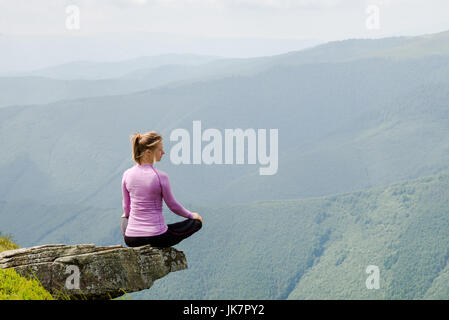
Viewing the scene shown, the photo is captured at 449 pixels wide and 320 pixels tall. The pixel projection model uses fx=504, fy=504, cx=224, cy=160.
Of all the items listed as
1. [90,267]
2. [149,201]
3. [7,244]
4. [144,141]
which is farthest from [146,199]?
[7,244]

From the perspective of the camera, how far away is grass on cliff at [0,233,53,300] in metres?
6.14

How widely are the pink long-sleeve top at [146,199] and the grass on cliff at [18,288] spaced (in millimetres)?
1384

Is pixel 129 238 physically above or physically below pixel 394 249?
above

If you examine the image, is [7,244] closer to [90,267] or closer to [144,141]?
[90,267]

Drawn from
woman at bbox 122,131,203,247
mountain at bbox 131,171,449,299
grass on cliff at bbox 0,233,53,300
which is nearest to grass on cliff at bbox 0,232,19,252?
grass on cliff at bbox 0,233,53,300

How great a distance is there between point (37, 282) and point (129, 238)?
134 centimetres

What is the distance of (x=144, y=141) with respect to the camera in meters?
6.72

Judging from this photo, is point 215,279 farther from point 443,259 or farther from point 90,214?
point 90,214

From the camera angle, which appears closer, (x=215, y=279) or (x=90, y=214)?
(x=215, y=279)

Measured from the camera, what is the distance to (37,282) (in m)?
6.75

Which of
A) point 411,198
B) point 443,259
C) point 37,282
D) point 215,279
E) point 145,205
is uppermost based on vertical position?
point 145,205

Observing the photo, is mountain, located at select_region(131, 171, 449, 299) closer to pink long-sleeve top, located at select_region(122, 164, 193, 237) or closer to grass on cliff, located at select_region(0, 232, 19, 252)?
grass on cliff, located at select_region(0, 232, 19, 252)
